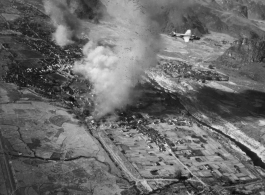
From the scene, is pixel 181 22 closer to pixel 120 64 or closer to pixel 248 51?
pixel 248 51

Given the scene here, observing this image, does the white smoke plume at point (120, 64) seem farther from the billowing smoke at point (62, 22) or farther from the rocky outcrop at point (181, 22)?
the rocky outcrop at point (181, 22)

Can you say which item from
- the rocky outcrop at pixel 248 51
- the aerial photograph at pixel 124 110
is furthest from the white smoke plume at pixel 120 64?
the rocky outcrop at pixel 248 51

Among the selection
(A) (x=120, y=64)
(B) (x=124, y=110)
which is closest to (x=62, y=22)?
(A) (x=120, y=64)

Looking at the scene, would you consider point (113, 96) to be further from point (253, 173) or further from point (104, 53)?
point (253, 173)

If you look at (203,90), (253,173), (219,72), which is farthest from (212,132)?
(219,72)

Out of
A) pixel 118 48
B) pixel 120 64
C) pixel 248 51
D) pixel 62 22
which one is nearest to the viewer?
pixel 120 64

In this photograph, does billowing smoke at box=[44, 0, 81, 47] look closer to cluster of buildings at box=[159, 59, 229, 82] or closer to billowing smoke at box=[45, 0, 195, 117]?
billowing smoke at box=[45, 0, 195, 117]
